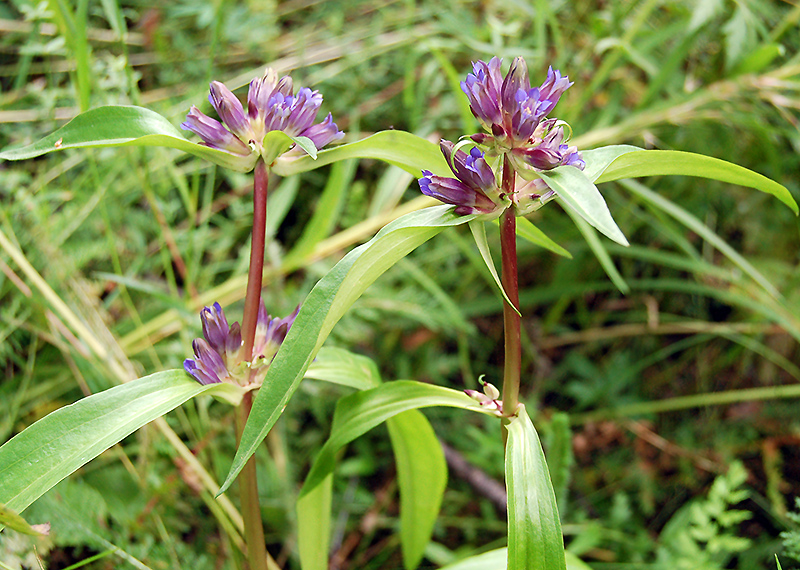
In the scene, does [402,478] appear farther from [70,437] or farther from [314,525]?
[70,437]

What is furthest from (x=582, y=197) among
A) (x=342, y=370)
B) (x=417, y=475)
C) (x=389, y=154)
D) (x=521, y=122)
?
(x=417, y=475)

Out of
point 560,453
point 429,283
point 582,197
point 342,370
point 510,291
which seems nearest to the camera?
point 582,197

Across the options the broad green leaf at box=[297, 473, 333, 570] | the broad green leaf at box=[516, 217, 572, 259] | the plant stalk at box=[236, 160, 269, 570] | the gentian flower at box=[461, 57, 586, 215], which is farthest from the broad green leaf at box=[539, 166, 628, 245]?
the broad green leaf at box=[297, 473, 333, 570]

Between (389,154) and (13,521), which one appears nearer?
(13,521)

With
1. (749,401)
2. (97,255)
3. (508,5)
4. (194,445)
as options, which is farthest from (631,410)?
(97,255)

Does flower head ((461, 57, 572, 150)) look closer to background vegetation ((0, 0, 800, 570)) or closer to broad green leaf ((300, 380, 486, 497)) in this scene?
broad green leaf ((300, 380, 486, 497))

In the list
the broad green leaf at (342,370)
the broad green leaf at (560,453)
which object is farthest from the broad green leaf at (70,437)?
the broad green leaf at (560,453)

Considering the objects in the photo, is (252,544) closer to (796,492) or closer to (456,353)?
(456,353)
